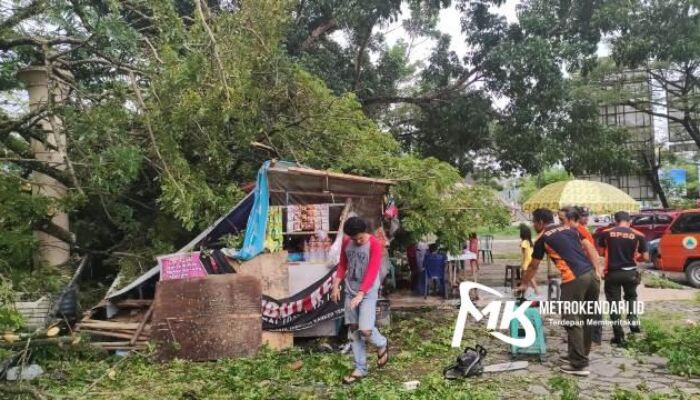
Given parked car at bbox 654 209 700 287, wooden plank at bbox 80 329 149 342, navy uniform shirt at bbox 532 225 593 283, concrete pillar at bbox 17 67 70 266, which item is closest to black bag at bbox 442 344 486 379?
navy uniform shirt at bbox 532 225 593 283

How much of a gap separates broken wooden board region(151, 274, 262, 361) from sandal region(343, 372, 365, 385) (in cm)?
173

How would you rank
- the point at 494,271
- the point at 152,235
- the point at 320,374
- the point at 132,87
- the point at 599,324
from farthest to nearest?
the point at 494,271, the point at 152,235, the point at 132,87, the point at 599,324, the point at 320,374

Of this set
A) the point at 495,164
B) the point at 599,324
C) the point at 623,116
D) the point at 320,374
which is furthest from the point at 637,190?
the point at 320,374

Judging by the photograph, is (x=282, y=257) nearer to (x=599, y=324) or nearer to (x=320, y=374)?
(x=320, y=374)

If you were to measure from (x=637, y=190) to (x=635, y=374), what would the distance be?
31.3 m

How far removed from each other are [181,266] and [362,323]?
2879 mm

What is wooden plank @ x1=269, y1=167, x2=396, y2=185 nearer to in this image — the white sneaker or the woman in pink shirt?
the woman in pink shirt

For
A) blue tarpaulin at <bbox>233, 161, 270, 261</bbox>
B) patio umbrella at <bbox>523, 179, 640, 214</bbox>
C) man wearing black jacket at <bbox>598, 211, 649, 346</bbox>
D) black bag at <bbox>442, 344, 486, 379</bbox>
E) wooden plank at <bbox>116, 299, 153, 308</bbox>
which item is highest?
patio umbrella at <bbox>523, 179, 640, 214</bbox>

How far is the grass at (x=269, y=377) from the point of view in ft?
17.2

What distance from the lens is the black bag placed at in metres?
5.65

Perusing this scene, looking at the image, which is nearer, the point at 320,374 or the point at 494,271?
the point at 320,374

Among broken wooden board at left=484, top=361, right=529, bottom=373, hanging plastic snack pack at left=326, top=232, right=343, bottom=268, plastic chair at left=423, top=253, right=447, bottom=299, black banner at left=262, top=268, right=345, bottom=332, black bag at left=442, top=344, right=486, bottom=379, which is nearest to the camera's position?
black bag at left=442, top=344, right=486, bottom=379

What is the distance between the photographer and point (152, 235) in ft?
27.7

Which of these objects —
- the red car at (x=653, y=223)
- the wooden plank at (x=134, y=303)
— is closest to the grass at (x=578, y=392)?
the wooden plank at (x=134, y=303)
